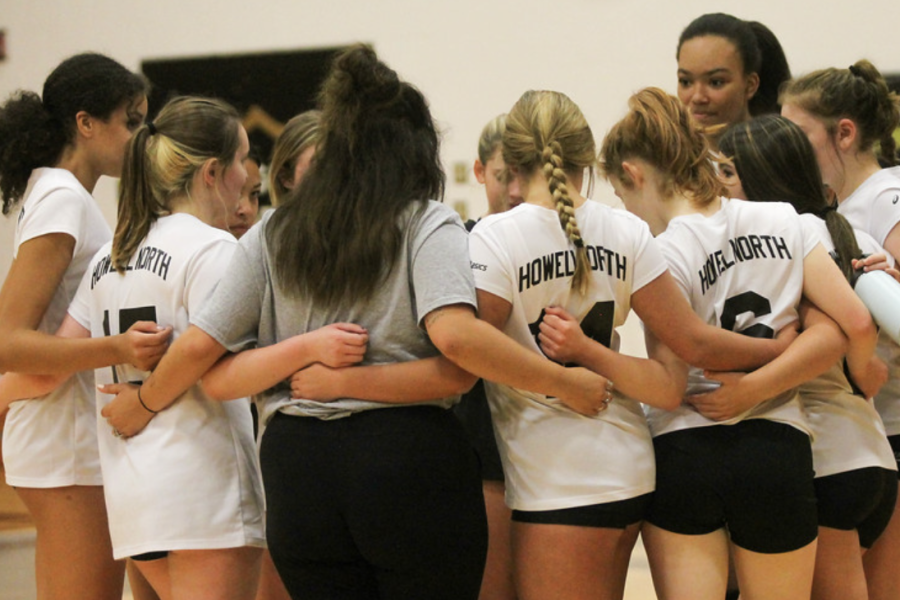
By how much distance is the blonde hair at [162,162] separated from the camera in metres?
2.26

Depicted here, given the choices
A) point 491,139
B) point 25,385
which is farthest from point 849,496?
point 25,385

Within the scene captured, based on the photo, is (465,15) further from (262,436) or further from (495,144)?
(262,436)

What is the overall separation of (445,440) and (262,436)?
1.33ft

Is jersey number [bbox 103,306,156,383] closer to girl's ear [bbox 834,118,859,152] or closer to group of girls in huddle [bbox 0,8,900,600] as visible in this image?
group of girls in huddle [bbox 0,8,900,600]

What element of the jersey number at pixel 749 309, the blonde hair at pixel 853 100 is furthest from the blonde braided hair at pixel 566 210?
the blonde hair at pixel 853 100

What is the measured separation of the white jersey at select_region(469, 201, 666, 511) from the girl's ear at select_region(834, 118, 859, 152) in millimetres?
1082

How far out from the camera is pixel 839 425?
2432 mm

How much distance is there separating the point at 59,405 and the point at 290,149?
3.03 ft

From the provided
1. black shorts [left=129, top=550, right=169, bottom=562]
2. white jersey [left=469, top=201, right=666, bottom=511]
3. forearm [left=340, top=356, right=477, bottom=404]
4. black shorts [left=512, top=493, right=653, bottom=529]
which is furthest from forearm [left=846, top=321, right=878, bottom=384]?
black shorts [left=129, top=550, right=169, bottom=562]

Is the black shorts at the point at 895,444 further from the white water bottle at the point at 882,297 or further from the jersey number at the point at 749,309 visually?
the jersey number at the point at 749,309

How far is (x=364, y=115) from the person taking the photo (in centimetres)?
204

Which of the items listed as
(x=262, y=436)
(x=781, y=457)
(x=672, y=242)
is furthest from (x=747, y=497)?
(x=262, y=436)

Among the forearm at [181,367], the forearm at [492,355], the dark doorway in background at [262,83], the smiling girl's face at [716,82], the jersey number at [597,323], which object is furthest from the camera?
the dark doorway in background at [262,83]

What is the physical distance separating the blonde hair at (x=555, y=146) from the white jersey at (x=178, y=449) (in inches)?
27.3
